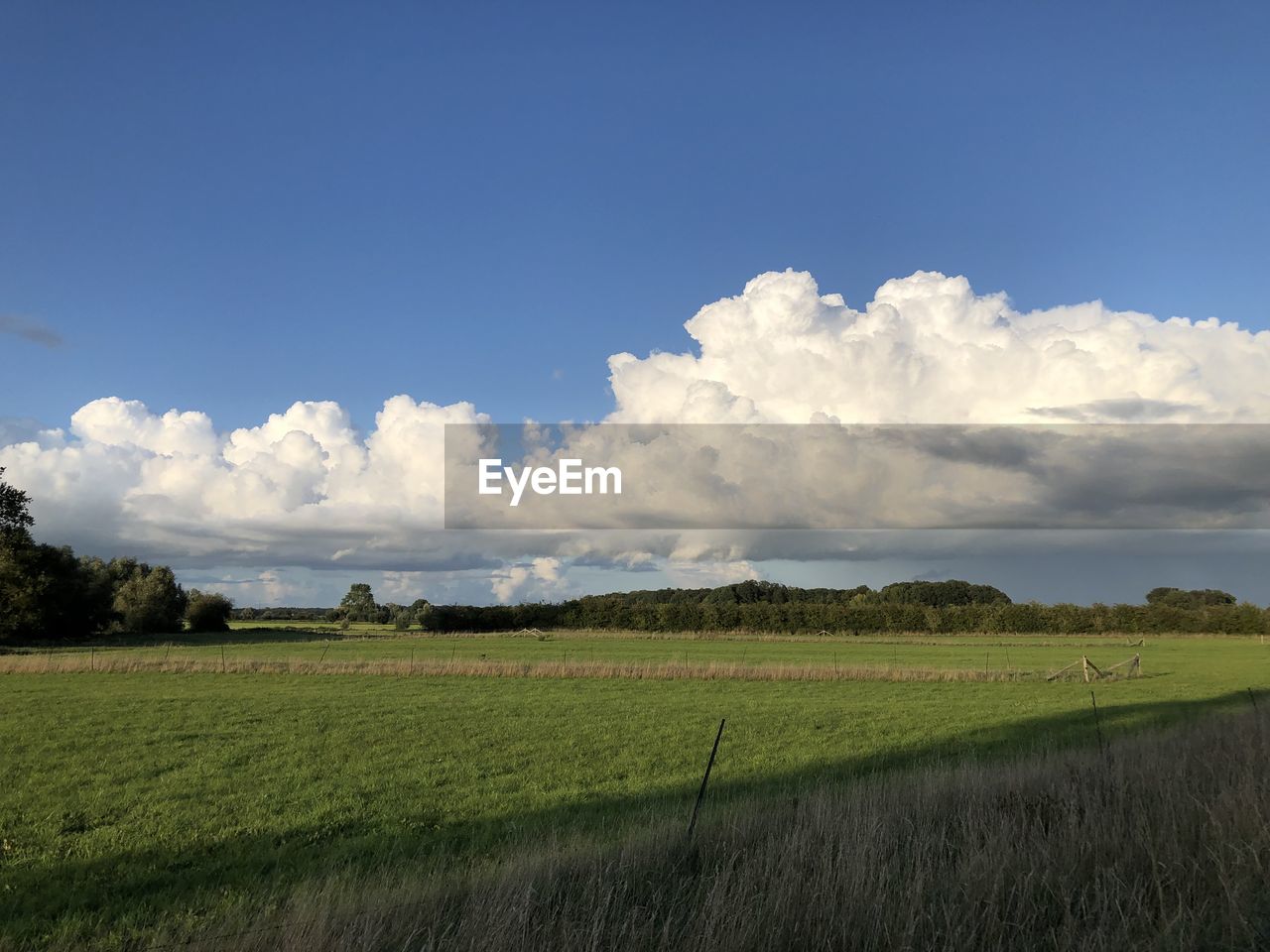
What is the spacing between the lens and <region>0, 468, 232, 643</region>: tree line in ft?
246

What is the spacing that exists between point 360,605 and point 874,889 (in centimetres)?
19048

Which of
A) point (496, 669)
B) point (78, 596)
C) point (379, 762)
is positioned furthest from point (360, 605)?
point (379, 762)

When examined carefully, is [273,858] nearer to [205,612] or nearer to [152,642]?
[152,642]

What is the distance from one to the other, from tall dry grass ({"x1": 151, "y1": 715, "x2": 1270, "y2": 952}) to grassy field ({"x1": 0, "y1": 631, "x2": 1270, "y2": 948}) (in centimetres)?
191

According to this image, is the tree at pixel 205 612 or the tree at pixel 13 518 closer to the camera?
the tree at pixel 13 518

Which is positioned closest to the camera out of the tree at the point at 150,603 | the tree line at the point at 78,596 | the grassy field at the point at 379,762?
the grassy field at the point at 379,762

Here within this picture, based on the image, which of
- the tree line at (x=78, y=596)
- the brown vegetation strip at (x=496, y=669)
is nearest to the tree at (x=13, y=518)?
the tree line at (x=78, y=596)

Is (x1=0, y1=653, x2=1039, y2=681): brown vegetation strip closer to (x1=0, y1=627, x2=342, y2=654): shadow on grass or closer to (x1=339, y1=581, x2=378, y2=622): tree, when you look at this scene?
(x1=0, y1=627, x2=342, y2=654): shadow on grass

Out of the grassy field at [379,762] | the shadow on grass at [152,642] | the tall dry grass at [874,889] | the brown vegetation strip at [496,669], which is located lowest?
the shadow on grass at [152,642]

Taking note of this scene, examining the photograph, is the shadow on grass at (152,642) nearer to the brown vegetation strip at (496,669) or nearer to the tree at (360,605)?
the brown vegetation strip at (496,669)

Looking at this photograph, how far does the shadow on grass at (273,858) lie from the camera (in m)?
8.68

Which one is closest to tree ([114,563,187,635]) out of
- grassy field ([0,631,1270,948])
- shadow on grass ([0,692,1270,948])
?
grassy field ([0,631,1270,948])

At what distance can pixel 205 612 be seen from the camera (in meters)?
119

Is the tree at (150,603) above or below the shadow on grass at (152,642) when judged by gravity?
above
